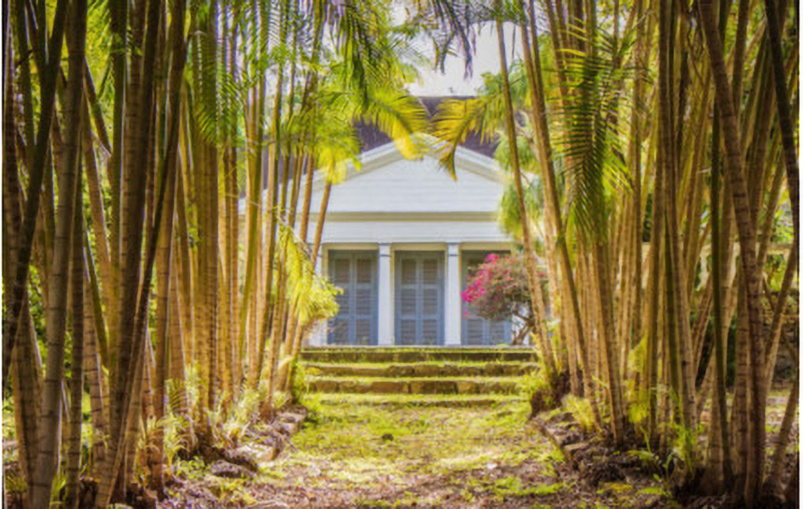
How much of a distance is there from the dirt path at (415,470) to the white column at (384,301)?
22.7ft

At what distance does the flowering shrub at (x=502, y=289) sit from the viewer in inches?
487


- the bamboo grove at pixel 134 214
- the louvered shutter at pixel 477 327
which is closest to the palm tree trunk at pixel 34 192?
the bamboo grove at pixel 134 214

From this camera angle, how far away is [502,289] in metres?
12.4

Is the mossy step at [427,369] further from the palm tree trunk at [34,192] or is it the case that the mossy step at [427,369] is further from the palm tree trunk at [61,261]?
the palm tree trunk at [34,192]

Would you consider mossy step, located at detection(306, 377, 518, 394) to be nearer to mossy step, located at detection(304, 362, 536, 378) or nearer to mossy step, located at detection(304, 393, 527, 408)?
mossy step, located at detection(304, 393, 527, 408)

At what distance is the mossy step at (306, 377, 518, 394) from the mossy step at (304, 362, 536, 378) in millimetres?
462

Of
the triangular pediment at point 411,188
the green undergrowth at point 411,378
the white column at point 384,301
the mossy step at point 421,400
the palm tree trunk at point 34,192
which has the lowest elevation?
the mossy step at point 421,400

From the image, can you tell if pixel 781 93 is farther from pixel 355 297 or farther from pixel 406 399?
pixel 355 297

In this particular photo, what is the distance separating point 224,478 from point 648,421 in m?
2.25

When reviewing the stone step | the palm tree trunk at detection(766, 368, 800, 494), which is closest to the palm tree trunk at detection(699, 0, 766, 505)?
the palm tree trunk at detection(766, 368, 800, 494)

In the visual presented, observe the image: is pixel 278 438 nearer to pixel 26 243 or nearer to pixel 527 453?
pixel 527 453

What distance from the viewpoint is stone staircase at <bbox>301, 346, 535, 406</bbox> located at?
343 inches

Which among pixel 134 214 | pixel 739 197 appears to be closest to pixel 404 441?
pixel 134 214

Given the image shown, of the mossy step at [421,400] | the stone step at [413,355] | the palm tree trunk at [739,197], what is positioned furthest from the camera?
the stone step at [413,355]
